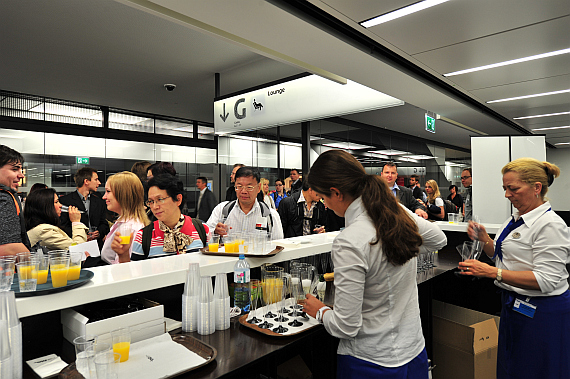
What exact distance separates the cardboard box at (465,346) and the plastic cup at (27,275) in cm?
297

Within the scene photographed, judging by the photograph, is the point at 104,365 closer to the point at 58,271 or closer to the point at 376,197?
the point at 58,271

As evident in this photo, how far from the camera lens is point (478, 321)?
3076 mm

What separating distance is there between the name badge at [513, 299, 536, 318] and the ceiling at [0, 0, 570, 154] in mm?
2514

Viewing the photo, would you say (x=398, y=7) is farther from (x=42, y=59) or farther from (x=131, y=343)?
(x=42, y=59)

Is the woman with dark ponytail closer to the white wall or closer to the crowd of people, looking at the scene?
the crowd of people

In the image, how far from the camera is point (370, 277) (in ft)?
4.89

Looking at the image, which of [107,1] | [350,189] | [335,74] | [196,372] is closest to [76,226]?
[107,1]

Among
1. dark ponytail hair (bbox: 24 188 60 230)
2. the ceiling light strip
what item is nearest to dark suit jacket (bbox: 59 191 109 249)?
dark ponytail hair (bbox: 24 188 60 230)

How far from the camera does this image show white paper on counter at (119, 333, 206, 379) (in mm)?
1339

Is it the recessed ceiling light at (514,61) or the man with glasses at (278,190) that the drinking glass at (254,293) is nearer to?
the recessed ceiling light at (514,61)

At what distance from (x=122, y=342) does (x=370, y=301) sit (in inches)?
40.4

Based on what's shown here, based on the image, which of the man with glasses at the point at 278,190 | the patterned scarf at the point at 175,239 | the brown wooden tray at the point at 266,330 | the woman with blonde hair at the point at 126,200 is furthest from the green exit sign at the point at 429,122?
the brown wooden tray at the point at 266,330

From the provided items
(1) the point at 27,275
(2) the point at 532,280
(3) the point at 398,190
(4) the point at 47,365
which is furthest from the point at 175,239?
(3) the point at 398,190

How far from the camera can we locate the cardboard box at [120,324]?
1.49 meters
